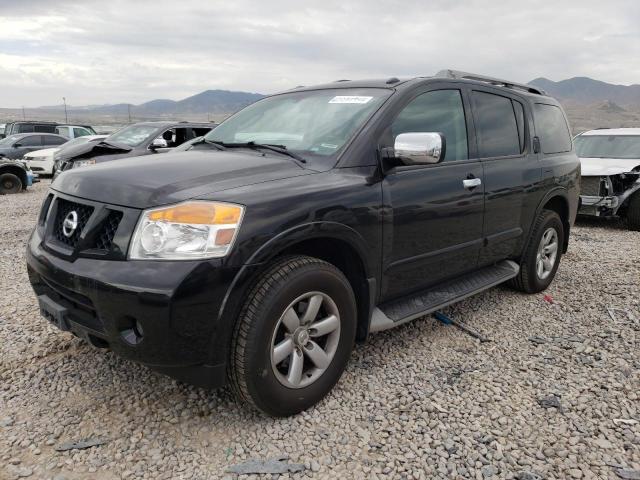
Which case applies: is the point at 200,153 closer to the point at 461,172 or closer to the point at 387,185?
the point at 387,185

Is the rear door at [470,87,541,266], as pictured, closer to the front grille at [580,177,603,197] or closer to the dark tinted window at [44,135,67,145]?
the front grille at [580,177,603,197]

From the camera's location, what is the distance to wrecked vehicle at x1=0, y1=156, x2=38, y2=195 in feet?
39.4

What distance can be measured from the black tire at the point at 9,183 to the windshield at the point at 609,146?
12467mm

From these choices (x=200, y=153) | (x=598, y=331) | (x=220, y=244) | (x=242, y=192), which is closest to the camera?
(x=220, y=244)

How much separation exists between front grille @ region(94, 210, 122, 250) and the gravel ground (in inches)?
37.0

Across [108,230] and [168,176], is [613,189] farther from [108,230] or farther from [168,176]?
[108,230]

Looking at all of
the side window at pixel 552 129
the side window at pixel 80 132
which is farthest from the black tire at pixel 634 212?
the side window at pixel 80 132

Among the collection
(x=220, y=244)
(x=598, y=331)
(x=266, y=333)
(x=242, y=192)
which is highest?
(x=242, y=192)

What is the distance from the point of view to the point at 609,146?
378 inches

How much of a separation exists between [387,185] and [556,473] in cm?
166

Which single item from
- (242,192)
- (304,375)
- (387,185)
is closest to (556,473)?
(304,375)

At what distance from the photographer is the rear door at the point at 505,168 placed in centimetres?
381

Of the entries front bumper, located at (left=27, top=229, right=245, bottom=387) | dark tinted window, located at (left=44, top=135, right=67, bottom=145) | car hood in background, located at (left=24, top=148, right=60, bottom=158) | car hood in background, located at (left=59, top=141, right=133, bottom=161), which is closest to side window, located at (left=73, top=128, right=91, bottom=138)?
dark tinted window, located at (left=44, top=135, right=67, bottom=145)

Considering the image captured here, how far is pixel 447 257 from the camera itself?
3.46 metres
